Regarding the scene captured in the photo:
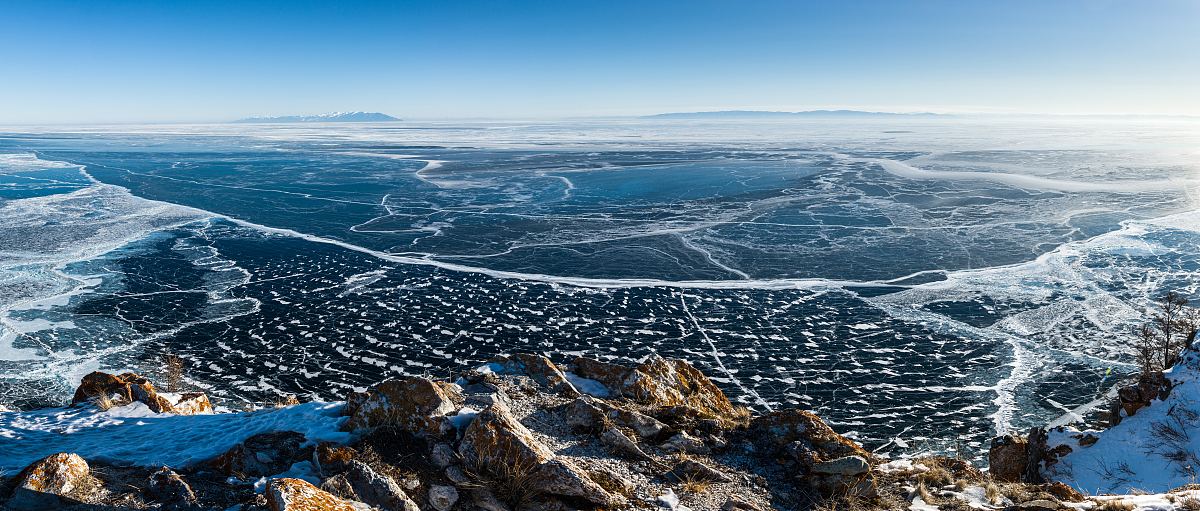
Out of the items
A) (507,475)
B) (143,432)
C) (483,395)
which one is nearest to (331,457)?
(507,475)

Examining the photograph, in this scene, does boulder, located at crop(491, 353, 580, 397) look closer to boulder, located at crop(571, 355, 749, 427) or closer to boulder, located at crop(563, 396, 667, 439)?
boulder, located at crop(571, 355, 749, 427)

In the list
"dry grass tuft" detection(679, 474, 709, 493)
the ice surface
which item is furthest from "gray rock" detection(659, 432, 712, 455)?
the ice surface

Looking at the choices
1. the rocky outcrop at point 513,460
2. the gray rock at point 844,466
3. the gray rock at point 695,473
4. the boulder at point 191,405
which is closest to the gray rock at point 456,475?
the rocky outcrop at point 513,460

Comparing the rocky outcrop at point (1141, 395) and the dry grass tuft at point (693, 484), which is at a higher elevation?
the dry grass tuft at point (693, 484)

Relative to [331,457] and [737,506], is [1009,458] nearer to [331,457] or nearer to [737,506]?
[737,506]

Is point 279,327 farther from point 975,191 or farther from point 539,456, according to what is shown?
point 975,191

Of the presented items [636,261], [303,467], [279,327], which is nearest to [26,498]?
[303,467]

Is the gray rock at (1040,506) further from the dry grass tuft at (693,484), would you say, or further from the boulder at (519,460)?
the boulder at (519,460)
